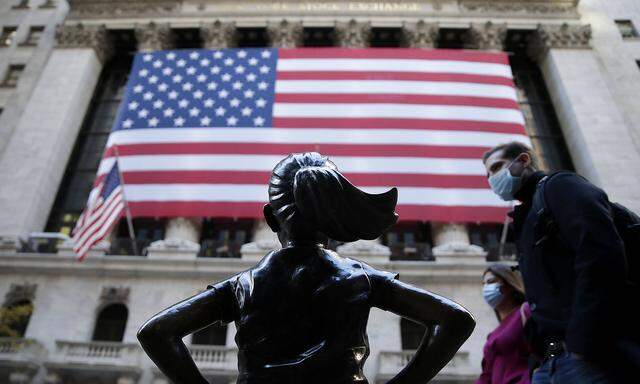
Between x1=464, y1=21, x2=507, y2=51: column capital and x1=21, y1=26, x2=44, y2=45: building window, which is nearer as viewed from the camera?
x1=464, y1=21, x2=507, y2=51: column capital

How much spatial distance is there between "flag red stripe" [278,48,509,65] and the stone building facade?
3.75 metres

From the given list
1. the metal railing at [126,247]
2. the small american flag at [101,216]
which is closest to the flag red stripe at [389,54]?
the small american flag at [101,216]

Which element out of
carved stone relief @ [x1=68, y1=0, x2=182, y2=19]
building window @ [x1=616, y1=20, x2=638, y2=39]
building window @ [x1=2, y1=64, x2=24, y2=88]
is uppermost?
carved stone relief @ [x1=68, y1=0, x2=182, y2=19]

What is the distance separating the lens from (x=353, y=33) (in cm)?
2569

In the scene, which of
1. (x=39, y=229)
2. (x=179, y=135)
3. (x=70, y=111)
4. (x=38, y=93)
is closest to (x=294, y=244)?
(x=179, y=135)

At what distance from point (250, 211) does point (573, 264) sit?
598 inches

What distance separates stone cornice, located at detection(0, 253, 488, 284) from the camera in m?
16.9

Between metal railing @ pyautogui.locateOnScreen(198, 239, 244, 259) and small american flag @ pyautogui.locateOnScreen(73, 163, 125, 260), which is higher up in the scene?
metal railing @ pyautogui.locateOnScreen(198, 239, 244, 259)

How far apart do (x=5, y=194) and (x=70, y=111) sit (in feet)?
17.5

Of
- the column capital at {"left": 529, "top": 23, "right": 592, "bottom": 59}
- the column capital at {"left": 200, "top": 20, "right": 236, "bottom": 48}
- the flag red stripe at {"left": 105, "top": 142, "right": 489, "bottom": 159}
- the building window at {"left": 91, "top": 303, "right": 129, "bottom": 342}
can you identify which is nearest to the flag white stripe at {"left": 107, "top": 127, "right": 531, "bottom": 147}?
the flag red stripe at {"left": 105, "top": 142, "right": 489, "bottom": 159}

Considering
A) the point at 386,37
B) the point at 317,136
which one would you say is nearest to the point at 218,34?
the point at 386,37

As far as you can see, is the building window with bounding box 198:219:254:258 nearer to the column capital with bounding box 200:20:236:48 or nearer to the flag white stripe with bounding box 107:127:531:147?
the flag white stripe with bounding box 107:127:531:147

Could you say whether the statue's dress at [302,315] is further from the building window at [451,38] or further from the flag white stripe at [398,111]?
the building window at [451,38]

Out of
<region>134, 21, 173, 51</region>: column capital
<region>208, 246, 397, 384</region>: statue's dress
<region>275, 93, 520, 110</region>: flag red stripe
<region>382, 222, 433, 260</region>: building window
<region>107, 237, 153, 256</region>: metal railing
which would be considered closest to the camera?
<region>208, 246, 397, 384</region>: statue's dress
